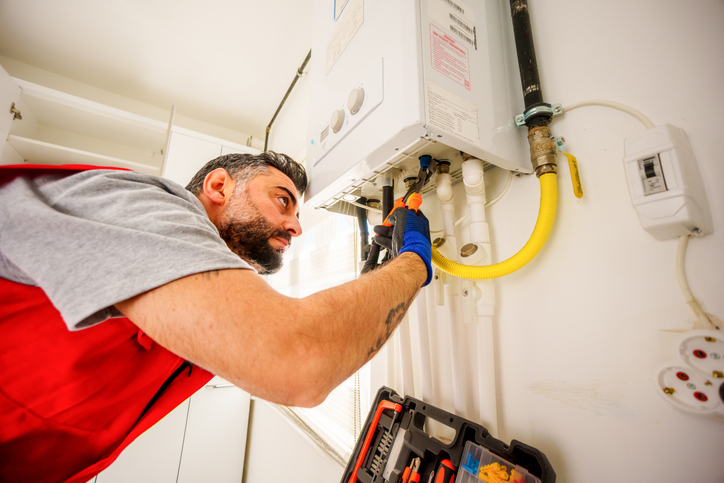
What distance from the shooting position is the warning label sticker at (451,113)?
0.53 meters

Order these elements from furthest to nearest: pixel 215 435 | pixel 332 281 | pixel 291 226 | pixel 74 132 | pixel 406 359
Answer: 1. pixel 74 132
2. pixel 215 435
3. pixel 332 281
4. pixel 291 226
5. pixel 406 359

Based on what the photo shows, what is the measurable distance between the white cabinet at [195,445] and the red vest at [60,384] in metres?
1.55

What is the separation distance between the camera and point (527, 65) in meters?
0.64

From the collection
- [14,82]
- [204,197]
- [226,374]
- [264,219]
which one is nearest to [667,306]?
[226,374]

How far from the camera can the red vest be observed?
47cm

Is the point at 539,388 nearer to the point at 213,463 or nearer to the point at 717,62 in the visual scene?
the point at 717,62

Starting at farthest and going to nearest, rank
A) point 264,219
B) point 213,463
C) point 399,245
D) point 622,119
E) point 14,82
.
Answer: point 213,463
point 14,82
point 264,219
point 399,245
point 622,119

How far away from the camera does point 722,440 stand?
1.22ft

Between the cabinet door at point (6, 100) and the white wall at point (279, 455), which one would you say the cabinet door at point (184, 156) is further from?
the white wall at point (279, 455)

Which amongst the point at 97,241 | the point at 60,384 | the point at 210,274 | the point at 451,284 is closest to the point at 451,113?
the point at 451,284

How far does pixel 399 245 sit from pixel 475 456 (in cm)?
45

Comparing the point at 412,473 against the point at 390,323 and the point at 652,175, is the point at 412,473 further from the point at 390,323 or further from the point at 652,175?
the point at 652,175

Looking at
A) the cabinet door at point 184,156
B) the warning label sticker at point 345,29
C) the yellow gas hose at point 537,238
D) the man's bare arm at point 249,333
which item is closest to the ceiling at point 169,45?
the cabinet door at point 184,156

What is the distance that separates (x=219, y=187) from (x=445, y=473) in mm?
986
